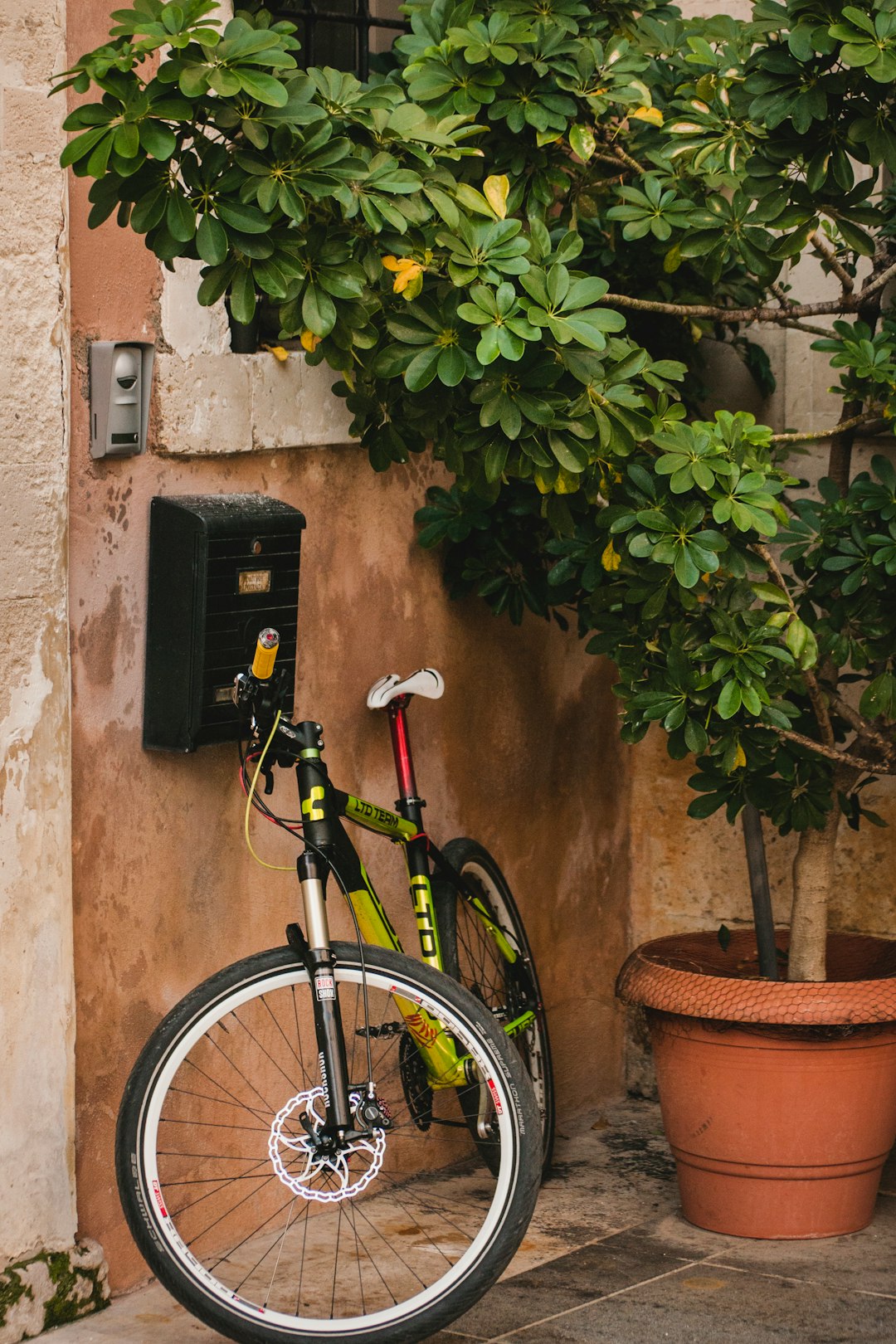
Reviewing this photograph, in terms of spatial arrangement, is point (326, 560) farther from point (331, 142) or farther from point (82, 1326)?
point (82, 1326)

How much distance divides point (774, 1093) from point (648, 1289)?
566 mm

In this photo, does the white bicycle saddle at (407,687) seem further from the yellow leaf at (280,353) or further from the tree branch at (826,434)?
the tree branch at (826,434)

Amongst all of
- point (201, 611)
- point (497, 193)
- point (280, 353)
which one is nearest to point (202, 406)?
point (280, 353)

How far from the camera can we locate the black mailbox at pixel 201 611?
3.69m

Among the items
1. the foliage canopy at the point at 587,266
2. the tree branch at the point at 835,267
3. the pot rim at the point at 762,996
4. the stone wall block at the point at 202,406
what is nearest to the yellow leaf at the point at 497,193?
the foliage canopy at the point at 587,266

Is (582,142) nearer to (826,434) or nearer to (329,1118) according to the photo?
(826,434)

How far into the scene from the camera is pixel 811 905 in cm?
438

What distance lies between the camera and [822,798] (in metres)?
4.20

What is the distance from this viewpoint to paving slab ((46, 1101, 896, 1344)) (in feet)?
11.9

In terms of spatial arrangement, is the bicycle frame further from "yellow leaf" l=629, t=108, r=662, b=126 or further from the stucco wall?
"yellow leaf" l=629, t=108, r=662, b=126

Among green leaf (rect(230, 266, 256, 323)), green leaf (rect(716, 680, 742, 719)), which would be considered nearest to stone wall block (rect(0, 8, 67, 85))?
green leaf (rect(230, 266, 256, 323))

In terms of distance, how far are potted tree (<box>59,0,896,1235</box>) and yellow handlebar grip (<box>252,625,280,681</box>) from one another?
22.2 inches

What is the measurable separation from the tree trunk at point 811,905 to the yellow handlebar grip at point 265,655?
159cm

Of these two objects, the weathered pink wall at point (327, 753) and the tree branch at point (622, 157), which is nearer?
the weathered pink wall at point (327, 753)
